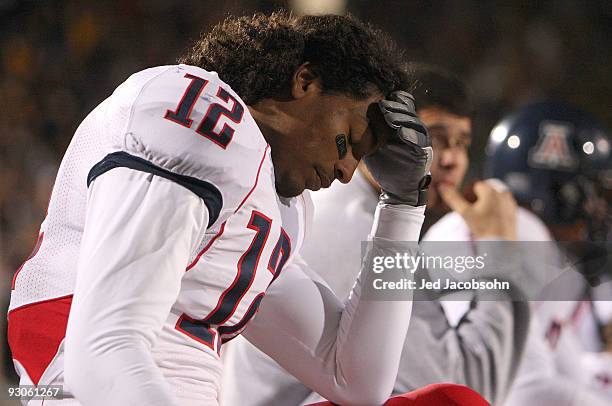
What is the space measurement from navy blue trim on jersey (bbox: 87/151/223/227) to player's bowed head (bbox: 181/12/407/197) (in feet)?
0.79

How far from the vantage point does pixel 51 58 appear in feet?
19.7

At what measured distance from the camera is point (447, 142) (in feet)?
8.05

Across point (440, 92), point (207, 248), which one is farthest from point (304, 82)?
point (440, 92)

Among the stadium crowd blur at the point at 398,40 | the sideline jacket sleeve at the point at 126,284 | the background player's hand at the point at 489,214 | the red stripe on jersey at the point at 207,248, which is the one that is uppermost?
the sideline jacket sleeve at the point at 126,284

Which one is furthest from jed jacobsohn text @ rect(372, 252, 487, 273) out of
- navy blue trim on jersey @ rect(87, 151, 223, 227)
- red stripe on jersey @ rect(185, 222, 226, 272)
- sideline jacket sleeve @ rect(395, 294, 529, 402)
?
navy blue trim on jersey @ rect(87, 151, 223, 227)

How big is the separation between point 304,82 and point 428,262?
0.99 metres

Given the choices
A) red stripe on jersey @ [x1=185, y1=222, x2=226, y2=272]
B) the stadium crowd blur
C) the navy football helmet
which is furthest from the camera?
the stadium crowd blur

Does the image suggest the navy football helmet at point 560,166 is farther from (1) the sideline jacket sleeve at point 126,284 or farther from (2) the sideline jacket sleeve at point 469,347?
(1) the sideline jacket sleeve at point 126,284

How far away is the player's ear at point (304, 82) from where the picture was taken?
4.38ft

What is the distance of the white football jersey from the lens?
43.0 inches

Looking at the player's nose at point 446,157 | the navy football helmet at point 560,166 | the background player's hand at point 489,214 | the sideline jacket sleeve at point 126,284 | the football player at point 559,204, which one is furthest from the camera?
the navy football helmet at point 560,166

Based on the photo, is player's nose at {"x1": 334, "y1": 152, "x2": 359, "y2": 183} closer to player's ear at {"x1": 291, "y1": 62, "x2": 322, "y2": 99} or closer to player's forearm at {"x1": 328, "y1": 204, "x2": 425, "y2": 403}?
player's ear at {"x1": 291, "y1": 62, "x2": 322, "y2": 99}

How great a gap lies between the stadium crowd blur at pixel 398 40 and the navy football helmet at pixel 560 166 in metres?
2.73

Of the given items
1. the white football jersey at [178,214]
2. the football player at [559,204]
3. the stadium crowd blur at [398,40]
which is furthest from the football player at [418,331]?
the stadium crowd blur at [398,40]
